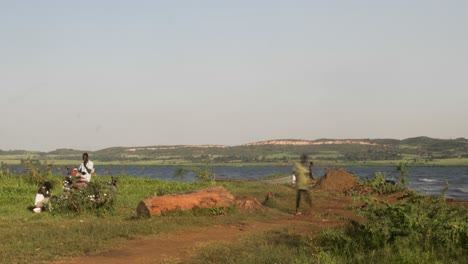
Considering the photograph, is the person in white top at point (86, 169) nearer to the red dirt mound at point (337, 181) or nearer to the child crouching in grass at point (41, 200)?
the child crouching in grass at point (41, 200)

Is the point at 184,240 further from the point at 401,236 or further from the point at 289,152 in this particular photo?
the point at 289,152

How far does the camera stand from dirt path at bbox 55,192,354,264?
387 inches

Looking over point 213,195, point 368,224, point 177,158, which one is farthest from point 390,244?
point 177,158

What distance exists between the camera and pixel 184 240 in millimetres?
11898

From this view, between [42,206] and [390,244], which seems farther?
[42,206]

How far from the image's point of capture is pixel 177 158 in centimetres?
16400

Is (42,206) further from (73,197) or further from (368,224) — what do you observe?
(368,224)

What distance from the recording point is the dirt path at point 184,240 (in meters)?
9.82

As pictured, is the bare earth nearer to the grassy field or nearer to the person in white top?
the grassy field

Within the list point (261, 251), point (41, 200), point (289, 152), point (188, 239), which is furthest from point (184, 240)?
point (289, 152)

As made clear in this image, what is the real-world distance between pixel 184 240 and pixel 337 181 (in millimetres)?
17660

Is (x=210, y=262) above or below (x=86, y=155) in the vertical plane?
below

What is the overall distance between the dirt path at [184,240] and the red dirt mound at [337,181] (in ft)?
35.2

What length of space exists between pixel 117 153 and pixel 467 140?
109 m
